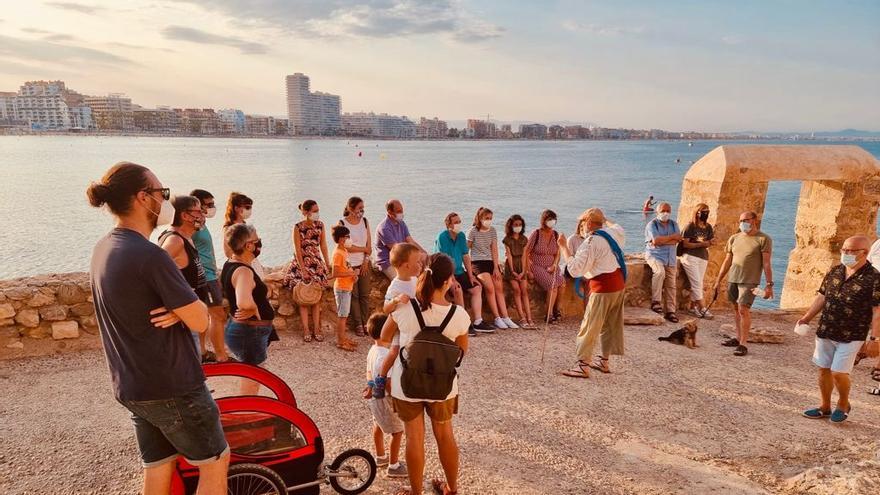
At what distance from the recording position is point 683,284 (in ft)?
27.4

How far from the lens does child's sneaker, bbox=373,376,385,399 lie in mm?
3529

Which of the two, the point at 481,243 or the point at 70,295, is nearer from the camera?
the point at 70,295

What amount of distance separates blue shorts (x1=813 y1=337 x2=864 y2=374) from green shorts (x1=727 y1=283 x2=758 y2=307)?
1.68 metres

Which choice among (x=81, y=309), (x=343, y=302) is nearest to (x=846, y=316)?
(x=343, y=302)

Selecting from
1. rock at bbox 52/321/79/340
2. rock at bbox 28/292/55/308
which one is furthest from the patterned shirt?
rock at bbox 28/292/55/308

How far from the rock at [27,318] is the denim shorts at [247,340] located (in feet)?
9.76

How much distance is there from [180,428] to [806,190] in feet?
35.3

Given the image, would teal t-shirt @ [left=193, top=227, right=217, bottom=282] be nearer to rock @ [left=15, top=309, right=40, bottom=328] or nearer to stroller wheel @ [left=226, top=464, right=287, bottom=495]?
rock @ [left=15, top=309, right=40, bottom=328]

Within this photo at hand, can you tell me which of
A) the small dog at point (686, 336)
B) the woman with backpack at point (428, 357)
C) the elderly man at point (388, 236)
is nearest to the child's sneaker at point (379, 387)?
the woman with backpack at point (428, 357)

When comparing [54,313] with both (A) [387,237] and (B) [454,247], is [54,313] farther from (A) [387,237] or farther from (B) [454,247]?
(B) [454,247]

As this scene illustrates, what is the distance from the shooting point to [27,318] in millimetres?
5586

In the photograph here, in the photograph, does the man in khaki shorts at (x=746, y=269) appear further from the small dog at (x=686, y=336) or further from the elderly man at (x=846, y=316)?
the elderly man at (x=846, y=316)

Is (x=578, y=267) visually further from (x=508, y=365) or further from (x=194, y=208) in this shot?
(x=194, y=208)

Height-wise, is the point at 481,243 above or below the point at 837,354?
above
